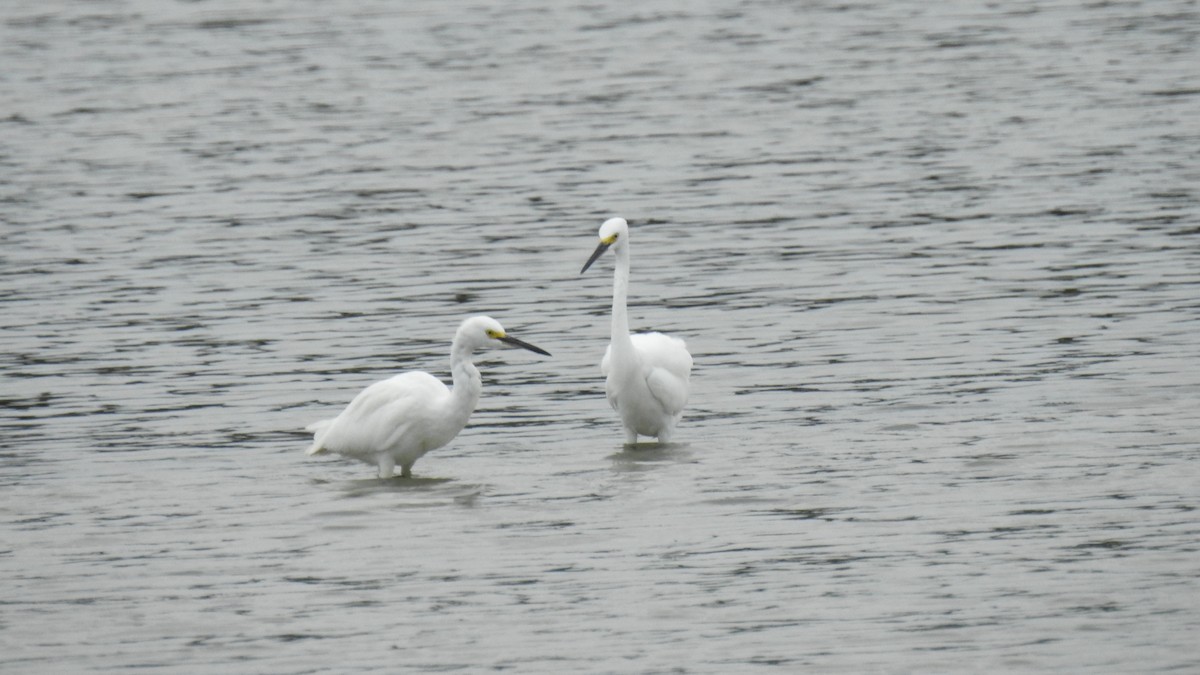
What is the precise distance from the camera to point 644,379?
1405 centimetres

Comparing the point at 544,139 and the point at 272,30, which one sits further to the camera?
the point at 272,30

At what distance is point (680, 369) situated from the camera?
566 inches

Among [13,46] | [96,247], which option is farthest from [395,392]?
[13,46]

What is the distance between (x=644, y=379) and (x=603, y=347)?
11.7 feet

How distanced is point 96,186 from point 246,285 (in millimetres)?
6729

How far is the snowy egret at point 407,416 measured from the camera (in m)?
13.3

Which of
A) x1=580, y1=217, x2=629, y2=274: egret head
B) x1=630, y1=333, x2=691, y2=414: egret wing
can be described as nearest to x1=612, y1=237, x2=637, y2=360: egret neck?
x1=630, y1=333, x2=691, y2=414: egret wing

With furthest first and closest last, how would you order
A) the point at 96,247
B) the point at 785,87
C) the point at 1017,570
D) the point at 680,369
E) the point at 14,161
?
the point at 785,87, the point at 14,161, the point at 96,247, the point at 680,369, the point at 1017,570

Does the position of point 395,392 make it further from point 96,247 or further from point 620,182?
point 620,182

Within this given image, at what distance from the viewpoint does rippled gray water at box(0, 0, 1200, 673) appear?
10336mm

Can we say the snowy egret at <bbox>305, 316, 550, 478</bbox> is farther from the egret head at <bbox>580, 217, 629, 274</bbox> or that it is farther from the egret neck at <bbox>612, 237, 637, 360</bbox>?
the egret head at <bbox>580, 217, 629, 274</bbox>

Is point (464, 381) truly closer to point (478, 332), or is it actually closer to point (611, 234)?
point (478, 332)

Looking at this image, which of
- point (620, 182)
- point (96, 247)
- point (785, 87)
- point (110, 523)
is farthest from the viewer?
point (785, 87)

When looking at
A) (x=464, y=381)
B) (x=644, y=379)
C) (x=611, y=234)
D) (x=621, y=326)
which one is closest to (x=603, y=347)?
(x=611, y=234)
